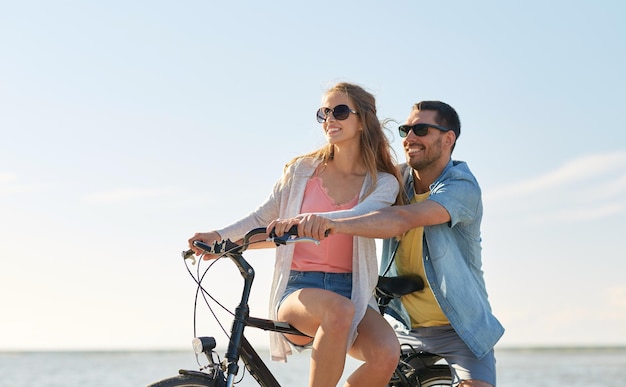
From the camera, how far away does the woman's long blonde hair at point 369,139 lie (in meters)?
4.77

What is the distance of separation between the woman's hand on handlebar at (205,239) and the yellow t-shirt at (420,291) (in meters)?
1.04

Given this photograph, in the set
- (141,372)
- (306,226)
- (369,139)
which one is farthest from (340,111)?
(141,372)

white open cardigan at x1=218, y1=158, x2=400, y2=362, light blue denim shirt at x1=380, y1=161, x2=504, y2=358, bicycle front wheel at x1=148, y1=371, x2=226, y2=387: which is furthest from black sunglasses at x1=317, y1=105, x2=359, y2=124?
bicycle front wheel at x1=148, y1=371, x2=226, y2=387

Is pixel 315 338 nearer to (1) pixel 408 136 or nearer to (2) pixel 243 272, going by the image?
(2) pixel 243 272

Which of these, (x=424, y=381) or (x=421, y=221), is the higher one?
(x=421, y=221)

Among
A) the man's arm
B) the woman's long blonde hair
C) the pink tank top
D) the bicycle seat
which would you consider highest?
the woman's long blonde hair

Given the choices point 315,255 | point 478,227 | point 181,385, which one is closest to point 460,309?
point 478,227

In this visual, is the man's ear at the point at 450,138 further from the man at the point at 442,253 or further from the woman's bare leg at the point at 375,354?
the woman's bare leg at the point at 375,354

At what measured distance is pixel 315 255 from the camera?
4.54 m

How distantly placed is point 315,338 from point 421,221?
795 mm

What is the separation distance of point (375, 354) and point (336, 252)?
0.54 meters

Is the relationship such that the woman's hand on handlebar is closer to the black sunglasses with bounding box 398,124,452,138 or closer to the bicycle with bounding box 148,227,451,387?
the bicycle with bounding box 148,227,451,387

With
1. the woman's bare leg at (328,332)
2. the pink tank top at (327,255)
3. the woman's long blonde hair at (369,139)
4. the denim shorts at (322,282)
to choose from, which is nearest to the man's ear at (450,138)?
the woman's long blonde hair at (369,139)

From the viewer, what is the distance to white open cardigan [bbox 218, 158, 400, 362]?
4.43 meters
